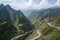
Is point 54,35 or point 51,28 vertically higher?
point 51,28

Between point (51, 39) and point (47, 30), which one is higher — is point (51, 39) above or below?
below

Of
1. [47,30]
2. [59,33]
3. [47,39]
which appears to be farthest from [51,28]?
[47,39]

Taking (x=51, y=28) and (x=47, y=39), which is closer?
(x=47, y=39)

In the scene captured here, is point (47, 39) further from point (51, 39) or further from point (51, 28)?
point (51, 28)

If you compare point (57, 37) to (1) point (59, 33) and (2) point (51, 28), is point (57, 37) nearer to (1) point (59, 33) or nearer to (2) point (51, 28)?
(1) point (59, 33)

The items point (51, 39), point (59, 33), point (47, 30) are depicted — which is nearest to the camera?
point (51, 39)

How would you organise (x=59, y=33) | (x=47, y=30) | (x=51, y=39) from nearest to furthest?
(x=51, y=39)
(x=59, y=33)
(x=47, y=30)

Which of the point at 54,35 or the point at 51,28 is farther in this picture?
the point at 51,28

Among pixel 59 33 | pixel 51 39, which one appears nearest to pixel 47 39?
pixel 51 39
